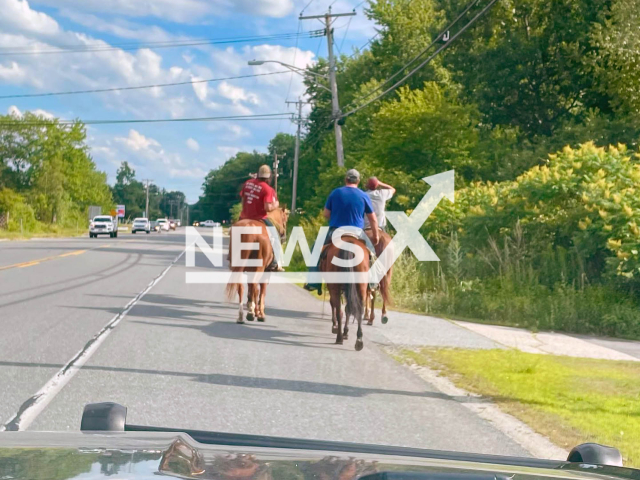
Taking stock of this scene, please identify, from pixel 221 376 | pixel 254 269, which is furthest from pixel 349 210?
pixel 221 376

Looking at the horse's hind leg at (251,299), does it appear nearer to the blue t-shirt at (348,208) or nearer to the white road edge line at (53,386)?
the white road edge line at (53,386)

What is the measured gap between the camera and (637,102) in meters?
29.8

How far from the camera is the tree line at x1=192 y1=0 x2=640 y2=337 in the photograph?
15.7 m

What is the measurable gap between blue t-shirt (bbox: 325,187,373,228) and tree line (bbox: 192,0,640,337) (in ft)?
15.7

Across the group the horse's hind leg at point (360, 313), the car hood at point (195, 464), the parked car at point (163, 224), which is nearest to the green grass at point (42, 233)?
the parked car at point (163, 224)

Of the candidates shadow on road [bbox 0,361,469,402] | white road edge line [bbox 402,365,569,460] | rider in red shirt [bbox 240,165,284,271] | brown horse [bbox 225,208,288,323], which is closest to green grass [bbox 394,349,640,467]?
white road edge line [bbox 402,365,569,460]

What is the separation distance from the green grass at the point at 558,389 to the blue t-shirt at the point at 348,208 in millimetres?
2035

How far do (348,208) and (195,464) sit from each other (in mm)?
9846

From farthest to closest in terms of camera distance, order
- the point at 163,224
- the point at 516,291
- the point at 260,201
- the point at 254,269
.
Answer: the point at 163,224 → the point at 516,291 → the point at 260,201 → the point at 254,269

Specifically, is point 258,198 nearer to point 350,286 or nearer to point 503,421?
point 350,286

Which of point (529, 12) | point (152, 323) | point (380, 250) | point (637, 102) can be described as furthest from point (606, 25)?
point (152, 323)

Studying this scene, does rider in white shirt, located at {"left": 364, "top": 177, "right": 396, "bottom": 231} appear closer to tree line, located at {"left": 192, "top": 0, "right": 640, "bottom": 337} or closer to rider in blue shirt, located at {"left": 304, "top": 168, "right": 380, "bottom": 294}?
rider in blue shirt, located at {"left": 304, "top": 168, "right": 380, "bottom": 294}

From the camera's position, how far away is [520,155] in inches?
1287

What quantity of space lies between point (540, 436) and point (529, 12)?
32826mm
